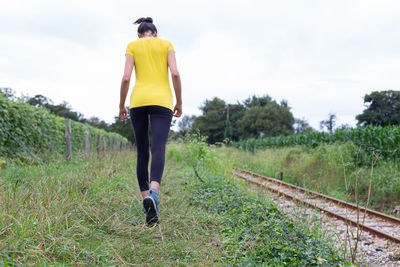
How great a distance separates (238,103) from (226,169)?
219 ft

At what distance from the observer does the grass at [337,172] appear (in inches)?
293

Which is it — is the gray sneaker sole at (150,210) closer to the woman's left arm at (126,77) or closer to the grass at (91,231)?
the grass at (91,231)

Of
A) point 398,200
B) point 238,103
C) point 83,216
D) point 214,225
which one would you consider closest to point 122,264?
point 83,216

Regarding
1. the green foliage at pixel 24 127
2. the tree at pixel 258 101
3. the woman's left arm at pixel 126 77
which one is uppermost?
the tree at pixel 258 101

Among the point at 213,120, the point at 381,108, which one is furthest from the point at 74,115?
the point at 381,108

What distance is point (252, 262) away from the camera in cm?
223

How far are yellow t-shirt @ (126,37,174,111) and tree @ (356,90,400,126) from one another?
61970mm

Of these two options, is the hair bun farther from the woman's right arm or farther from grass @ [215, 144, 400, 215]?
grass @ [215, 144, 400, 215]

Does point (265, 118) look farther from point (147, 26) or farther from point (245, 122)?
point (147, 26)

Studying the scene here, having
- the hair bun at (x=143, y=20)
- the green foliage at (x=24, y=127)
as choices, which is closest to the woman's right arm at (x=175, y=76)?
the hair bun at (x=143, y=20)

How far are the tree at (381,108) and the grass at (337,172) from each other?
51.8m

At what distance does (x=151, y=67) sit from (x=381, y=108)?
65.8 meters

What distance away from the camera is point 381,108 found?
190ft

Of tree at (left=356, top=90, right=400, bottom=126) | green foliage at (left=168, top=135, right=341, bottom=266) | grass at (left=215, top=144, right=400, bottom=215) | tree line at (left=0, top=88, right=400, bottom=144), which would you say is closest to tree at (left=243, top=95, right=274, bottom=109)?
tree line at (left=0, top=88, right=400, bottom=144)
